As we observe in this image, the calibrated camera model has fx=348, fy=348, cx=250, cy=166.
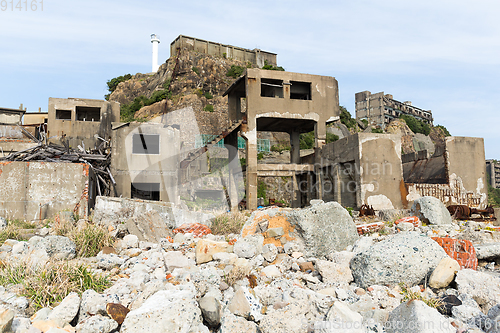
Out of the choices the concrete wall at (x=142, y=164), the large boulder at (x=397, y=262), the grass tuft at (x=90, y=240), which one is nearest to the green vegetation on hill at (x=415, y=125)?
the concrete wall at (x=142, y=164)

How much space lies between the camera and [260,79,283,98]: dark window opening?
19.0 metres

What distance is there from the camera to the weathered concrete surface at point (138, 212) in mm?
10000

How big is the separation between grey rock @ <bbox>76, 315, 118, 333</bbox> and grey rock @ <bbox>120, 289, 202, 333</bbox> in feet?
0.92

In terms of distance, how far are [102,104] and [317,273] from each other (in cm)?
2176

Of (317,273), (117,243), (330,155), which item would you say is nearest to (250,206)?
(330,155)

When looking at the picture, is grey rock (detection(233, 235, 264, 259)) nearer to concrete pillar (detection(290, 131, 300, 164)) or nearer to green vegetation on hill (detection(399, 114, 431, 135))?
concrete pillar (detection(290, 131, 300, 164))

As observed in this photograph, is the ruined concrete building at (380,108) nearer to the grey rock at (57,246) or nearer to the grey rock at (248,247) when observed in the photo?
the grey rock at (248,247)

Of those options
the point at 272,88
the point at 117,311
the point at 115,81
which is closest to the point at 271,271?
the point at 117,311

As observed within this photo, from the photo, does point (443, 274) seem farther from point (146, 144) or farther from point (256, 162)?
point (146, 144)

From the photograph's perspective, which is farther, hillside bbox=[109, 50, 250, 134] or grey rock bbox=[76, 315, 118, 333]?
hillside bbox=[109, 50, 250, 134]

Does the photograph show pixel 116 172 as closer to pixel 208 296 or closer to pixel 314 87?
pixel 314 87

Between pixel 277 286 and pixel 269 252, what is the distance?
1.45 metres

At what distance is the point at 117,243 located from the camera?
7.22 m

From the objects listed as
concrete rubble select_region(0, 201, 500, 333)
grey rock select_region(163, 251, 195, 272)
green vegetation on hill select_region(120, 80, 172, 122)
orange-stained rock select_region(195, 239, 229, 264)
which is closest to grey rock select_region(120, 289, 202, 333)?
concrete rubble select_region(0, 201, 500, 333)
